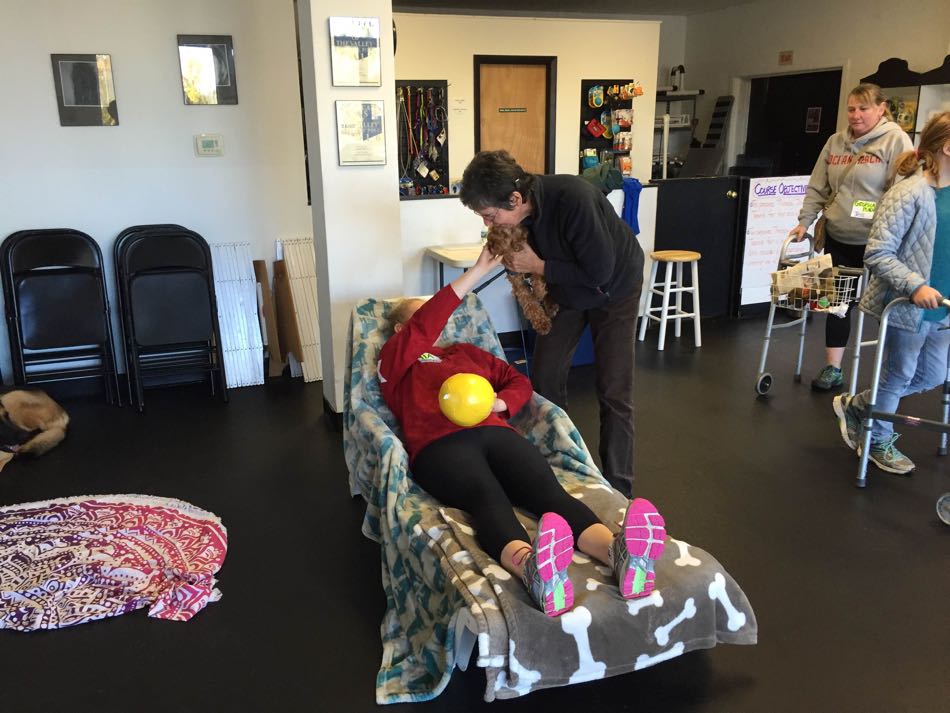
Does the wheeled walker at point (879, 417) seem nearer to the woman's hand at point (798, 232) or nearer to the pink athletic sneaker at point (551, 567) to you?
the woman's hand at point (798, 232)

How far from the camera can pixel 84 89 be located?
4250 mm

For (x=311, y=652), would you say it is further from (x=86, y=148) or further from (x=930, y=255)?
(x=86, y=148)

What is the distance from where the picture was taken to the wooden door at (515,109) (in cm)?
734

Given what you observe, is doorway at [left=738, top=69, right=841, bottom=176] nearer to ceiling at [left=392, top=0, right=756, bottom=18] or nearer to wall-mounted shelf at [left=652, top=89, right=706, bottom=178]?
wall-mounted shelf at [left=652, top=89, right=706, bottom=178]

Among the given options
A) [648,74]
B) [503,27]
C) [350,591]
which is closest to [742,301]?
[648,74]

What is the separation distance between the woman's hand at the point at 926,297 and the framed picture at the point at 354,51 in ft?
8.37

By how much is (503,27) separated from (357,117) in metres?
4.01

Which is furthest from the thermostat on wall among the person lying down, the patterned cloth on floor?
the patterned cloth on floor

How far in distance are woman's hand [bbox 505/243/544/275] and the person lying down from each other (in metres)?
0.05

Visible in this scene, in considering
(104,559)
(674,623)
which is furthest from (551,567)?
(104,559)

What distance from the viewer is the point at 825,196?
437 centimetres

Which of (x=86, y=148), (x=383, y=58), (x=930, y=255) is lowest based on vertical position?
(x=930, y=255)

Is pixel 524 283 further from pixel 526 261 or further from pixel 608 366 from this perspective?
pixel 608 366

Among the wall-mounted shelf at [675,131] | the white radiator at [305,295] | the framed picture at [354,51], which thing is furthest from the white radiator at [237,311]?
the wall-mounted shelf at [675,131]
